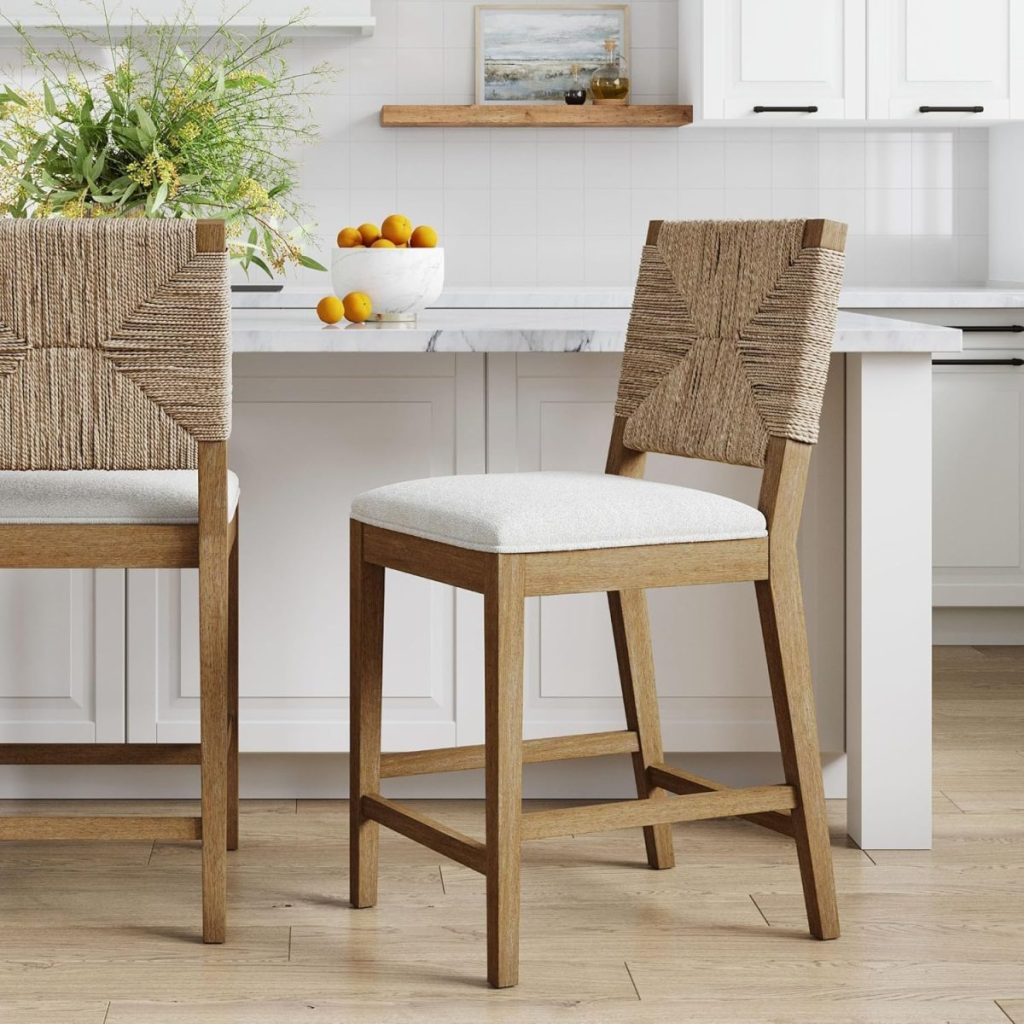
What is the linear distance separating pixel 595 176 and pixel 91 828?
336cm

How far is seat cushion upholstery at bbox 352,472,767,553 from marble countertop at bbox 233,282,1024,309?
208 cm

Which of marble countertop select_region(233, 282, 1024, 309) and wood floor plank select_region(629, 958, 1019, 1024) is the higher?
marble countertop select_region(233, 282, 1024, 309)

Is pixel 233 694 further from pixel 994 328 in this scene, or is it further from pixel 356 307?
pixel 994 328

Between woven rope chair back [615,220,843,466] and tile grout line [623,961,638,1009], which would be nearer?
tile grout line [623,961,638,1009]

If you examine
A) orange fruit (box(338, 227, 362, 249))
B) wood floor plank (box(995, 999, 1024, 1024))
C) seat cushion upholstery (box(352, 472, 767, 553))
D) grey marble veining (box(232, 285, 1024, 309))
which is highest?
grey marble veining (box(232, 285, 1024, 309))

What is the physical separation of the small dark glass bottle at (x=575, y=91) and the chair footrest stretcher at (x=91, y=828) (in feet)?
10.6

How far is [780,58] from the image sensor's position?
4438 millimetres

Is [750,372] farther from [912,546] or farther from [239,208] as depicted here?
[239,208]

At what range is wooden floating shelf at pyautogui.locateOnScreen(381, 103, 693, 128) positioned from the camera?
15.2 feet

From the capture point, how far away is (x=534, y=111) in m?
4.65

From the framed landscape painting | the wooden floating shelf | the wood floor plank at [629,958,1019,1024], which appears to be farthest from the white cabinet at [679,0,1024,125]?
the wood floor plank at [629,958,1019,1024]

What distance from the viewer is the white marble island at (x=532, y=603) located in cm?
247

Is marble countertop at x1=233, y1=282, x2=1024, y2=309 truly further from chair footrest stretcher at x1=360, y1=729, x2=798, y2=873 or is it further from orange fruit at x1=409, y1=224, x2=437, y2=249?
chair footrest stretcher at x1=360, y1=729, x2=798, y2=873

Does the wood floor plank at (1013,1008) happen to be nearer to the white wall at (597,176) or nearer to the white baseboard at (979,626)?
the white baseboard at (979,626)
